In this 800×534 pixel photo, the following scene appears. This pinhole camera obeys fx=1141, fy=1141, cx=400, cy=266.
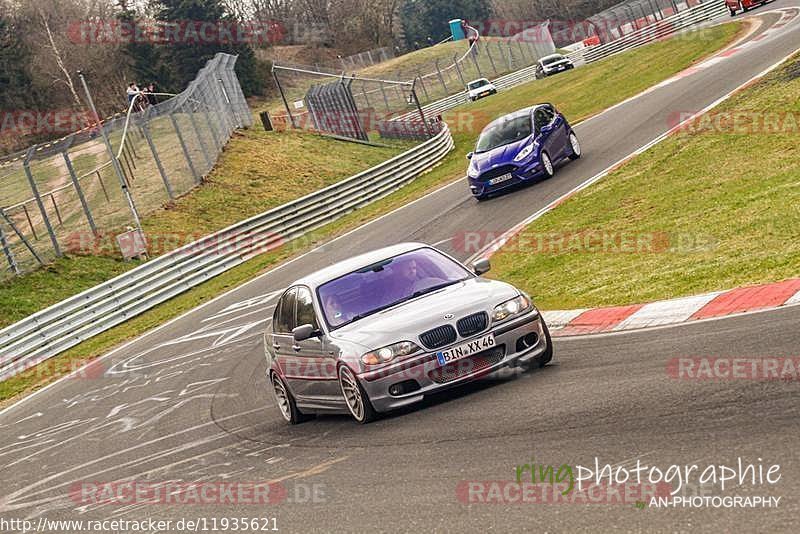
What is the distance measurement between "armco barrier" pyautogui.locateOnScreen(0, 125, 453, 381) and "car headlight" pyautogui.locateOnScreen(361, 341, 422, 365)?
15.6 metres

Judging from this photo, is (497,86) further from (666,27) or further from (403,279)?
(403,279)

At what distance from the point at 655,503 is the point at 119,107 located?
78.0 metres

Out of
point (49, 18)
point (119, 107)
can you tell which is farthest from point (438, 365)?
point (49, 18)

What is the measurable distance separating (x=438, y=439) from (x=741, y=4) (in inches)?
2099

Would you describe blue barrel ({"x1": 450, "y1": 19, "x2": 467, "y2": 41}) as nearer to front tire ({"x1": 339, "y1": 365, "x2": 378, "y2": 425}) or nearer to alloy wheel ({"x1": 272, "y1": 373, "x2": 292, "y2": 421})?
alloy wheel ({"x1": 272, "y1": 373, "x2": 292, "y2": 421})

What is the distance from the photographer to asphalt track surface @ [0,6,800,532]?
20.3 ft

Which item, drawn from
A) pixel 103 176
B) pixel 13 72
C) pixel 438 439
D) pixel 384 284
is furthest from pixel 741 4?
pixel 438 439

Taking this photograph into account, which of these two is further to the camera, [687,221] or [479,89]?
[479,89]

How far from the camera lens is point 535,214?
22.0 m

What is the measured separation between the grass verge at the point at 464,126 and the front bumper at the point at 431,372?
42.3ft

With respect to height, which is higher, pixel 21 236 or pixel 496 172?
pixel 21 236

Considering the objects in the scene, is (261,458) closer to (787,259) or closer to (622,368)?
(622,368)

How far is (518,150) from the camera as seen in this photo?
25.5 m

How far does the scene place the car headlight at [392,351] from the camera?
9656 millimetres
